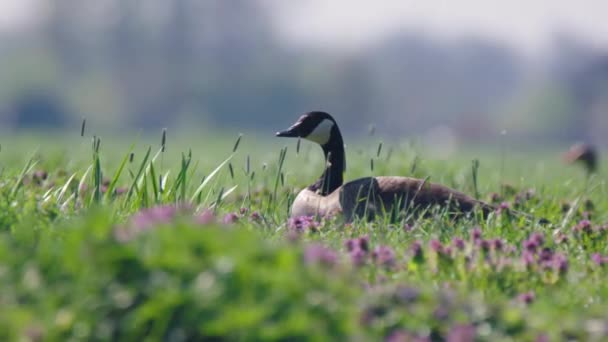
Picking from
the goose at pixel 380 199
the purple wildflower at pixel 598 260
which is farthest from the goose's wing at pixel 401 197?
the purple wildflower at pixel 598 260

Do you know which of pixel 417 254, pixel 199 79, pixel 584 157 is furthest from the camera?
pixel 199 79

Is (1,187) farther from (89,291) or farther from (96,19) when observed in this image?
(96,19)

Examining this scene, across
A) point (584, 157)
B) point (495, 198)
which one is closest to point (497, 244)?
point (495, 198)

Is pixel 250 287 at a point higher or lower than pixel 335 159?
higher

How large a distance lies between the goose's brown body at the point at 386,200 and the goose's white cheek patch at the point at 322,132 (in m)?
0.85

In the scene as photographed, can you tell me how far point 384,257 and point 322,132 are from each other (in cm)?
313

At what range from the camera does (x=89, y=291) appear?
10.2 feet

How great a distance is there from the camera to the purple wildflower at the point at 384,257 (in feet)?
13.6

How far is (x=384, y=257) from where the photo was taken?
13.7 feet

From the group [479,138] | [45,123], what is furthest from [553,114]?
[45,123]

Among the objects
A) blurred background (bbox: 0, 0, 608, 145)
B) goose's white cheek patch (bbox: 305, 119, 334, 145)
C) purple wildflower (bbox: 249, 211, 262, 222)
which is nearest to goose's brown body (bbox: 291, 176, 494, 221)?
purple wildflower (bbox: 249, 211, 262, 222)

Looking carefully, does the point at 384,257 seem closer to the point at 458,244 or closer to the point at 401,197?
the point at 458,244

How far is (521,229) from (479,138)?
88.9m

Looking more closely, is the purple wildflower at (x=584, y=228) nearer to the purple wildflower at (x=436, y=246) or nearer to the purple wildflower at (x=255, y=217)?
the purple wildflower at (x=436, y=246)
